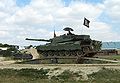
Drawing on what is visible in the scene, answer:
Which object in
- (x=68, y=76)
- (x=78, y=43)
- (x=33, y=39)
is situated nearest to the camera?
(x=68, y=76)

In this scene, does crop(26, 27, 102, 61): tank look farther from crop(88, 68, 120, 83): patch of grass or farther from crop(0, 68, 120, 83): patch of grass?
crop(88, 68, 120, 83): patch of grass

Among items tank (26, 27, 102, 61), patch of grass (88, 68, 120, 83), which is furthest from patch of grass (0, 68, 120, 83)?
tank (26, 27, 102, 61)

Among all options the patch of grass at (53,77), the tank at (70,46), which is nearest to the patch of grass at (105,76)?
the patch of grass at (53,77)

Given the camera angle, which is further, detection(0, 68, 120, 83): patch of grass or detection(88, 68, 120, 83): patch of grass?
detection(0, 68, 120, 83): patch of grass

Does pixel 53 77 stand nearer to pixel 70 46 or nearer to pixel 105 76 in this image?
pixel 105 76

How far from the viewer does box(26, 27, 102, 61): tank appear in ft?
144

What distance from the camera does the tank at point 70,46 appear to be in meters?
44.0

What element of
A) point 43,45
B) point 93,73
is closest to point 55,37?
point 43,45

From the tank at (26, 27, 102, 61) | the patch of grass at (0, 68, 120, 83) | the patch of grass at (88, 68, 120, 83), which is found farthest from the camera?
the tank at (26, 27, 102, 61)

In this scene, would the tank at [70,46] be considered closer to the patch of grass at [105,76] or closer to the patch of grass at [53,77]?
the patch of grass at [53,77]

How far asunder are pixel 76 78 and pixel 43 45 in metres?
23.4

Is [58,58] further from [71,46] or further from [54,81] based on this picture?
[54,81]

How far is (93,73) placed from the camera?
82.9 feet

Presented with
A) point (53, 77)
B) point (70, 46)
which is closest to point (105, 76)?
point (53, 77)
